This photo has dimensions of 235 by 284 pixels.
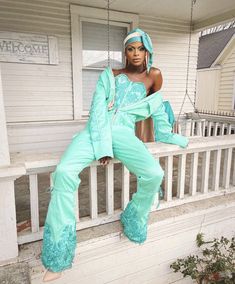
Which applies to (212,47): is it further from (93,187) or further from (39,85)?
(93,187)

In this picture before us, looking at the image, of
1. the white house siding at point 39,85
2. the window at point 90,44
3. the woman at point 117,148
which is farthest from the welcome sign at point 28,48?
the woman at point 117,148

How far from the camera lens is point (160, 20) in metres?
4.53

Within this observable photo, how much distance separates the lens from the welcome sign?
348 cm

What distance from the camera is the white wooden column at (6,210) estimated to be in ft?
4.75

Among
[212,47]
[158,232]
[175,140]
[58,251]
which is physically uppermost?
[212,47]

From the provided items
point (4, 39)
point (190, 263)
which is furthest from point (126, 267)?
point (4, 39)

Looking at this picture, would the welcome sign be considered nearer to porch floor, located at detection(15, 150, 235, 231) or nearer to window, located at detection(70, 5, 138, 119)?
window, located at detection(70, 5, 138, 119)

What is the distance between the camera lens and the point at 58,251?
4.48ft

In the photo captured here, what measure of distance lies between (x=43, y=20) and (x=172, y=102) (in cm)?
282

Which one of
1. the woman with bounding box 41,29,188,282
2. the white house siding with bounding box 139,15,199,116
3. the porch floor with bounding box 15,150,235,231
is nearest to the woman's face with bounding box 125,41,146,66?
the woman with bounding box 41,29,188,282

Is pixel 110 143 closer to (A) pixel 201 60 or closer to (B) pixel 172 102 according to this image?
(B) pixel 172 102

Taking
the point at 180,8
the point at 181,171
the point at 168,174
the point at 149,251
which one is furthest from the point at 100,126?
the point at 180,8

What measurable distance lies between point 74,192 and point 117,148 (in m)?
0.40

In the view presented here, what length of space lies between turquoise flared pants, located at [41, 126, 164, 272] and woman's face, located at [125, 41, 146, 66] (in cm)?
50
